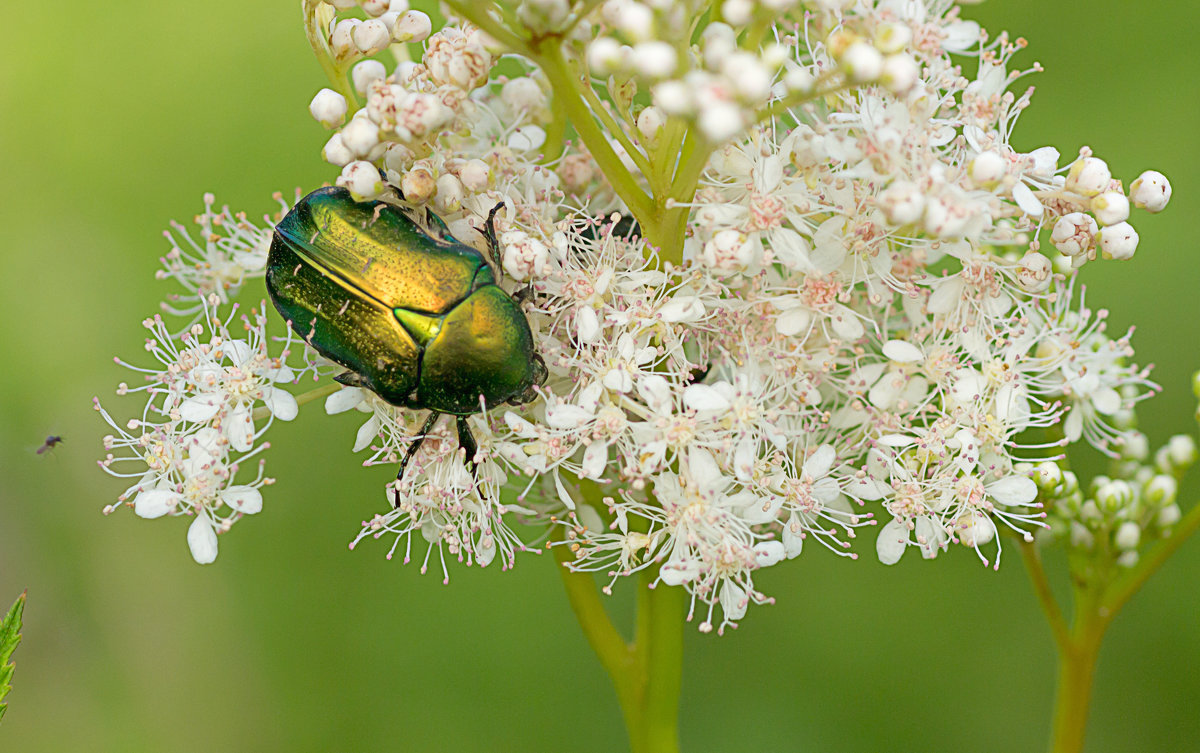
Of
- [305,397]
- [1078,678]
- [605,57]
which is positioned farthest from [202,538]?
[1078,678]

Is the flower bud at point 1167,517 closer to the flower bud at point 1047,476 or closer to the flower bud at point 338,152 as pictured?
the flower bud at point 1047,476

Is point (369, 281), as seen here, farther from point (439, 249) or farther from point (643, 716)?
point (643, 716)

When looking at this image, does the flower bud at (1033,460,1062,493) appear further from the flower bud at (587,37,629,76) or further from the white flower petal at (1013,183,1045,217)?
the flower bud at (587,37,629,76)

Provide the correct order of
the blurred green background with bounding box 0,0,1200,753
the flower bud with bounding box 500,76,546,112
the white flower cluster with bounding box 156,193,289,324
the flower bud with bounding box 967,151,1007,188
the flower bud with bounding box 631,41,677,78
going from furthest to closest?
1. the blurred green background with bounding box 0,0,1200,753
2. the white flower cluster with bounding box 156,193,289,324
3. the flower bud with bounding box 500,76,546,112
4. the flower bud with bounding box 967,151,1007,188
5. the flower bud with bounding box 631,41,677,78

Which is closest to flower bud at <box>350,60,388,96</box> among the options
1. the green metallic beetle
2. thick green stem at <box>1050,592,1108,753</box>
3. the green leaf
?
the green metallic beetle

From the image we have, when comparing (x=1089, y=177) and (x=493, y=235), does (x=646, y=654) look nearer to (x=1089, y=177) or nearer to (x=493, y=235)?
(x=493, y=235)

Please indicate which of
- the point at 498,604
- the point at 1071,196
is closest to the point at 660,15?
the point at 1071,196

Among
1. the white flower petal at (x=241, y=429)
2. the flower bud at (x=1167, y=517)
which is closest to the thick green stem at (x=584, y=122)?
the white flower petal at (x=241, y=429)
